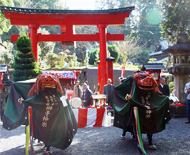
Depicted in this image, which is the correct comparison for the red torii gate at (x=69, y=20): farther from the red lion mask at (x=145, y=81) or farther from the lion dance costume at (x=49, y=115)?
the lion dance costume at (x=49, y=115)

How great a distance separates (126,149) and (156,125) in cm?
88

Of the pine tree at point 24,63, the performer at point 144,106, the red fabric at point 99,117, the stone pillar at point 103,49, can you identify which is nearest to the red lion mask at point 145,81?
the performer at point 144,106

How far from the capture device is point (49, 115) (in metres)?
4.41

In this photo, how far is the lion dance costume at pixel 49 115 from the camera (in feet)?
14.0

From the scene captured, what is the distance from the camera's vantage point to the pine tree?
10.4 metres

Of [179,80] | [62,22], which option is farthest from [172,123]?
[62,22]

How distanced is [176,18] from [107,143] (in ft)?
36.1

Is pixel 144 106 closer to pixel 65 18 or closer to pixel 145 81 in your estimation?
pixel 145 81

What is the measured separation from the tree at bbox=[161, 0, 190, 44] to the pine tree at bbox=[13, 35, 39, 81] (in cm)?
911

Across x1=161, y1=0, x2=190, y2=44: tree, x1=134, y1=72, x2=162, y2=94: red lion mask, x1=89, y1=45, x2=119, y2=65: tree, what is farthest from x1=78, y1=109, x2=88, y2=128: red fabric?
x1=89, y1=45, x2=119, y2=65: tree

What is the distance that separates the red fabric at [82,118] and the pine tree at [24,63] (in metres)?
4.37

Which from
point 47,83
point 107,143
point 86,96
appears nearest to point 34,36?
point 86,96

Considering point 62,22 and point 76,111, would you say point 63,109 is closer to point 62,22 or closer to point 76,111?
point 76,111

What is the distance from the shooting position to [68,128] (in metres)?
4.34
